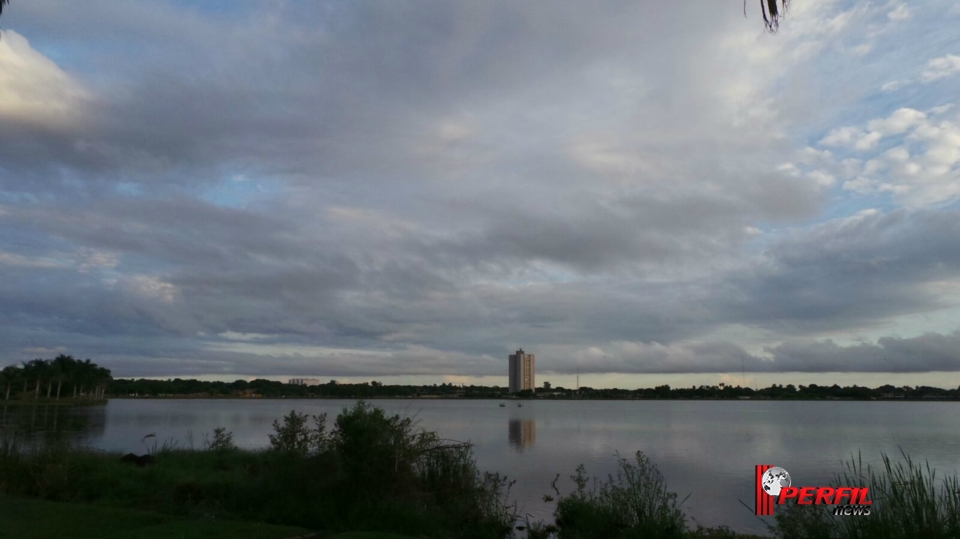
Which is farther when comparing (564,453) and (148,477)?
(564,453)

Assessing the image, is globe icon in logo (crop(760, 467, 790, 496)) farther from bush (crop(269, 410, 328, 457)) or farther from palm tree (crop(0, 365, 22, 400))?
palm tree (crop(0, 365, 22, 400))

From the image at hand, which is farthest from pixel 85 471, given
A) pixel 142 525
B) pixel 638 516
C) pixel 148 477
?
pixel 638 516

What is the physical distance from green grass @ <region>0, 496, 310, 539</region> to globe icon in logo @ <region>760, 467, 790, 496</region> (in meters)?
12.3

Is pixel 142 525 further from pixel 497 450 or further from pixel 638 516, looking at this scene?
pixel 497 450

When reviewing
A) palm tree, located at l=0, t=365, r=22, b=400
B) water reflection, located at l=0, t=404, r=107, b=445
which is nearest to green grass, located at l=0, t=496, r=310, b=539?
water reflection, located at l=0, t=404, r=107, b=445

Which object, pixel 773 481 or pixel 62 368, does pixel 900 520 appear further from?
pixel 62 368

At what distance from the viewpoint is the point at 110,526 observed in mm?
9602

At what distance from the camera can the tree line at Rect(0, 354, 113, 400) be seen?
367 feet

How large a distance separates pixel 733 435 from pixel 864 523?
158ft

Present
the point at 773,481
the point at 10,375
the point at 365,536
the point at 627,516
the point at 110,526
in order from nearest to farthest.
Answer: the point at 365,536 → the point at 110,526 → the point at 627,516 → the point at 773,481 → the point at 10,375

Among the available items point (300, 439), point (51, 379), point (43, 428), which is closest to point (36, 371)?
point (51, 379)

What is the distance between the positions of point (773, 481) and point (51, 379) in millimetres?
132317

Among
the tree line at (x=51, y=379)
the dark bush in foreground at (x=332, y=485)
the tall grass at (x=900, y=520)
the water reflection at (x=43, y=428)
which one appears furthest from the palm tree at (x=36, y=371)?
the tall grass at (x=900, y=520)

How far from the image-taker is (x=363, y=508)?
11.1 m
